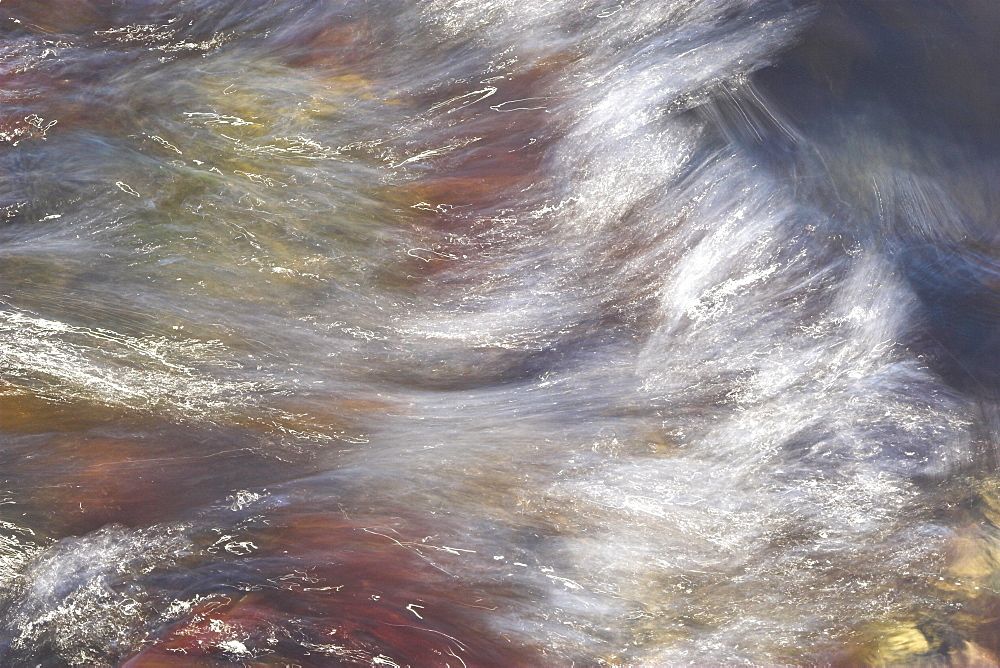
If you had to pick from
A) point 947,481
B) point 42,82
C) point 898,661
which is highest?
point 42,82

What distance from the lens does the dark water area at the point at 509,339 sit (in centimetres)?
180

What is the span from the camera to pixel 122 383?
2.07 meters

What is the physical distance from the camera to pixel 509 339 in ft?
7.20

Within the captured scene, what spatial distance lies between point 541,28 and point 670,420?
155 cm

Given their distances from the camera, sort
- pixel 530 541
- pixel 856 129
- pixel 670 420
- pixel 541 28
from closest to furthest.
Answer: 1. pixel 530 541
2. pixel 670 420
3. pixel 856 129
4. pixel 541 28

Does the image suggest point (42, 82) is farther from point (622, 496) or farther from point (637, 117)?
point (622, 496)

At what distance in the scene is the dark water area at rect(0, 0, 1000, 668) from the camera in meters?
1.80

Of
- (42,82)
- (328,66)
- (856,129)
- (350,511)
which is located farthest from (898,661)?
(42,82)

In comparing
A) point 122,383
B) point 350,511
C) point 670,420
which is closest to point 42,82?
point 122,383

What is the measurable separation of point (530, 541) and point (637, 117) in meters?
1.41

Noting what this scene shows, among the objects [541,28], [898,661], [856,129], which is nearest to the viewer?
[898,661]

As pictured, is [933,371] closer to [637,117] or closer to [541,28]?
[637,117]

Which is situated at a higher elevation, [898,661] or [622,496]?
[622,496]

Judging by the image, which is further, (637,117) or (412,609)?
(637,117)
